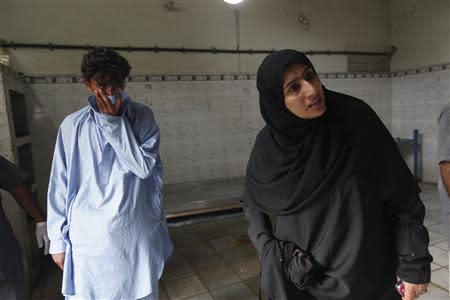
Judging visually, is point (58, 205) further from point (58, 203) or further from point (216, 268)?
point (216, 268)

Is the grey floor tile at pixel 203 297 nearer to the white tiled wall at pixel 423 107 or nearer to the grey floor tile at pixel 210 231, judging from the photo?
the grey floor tile at pixel 210 231

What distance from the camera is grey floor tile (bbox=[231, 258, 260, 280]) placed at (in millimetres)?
2257

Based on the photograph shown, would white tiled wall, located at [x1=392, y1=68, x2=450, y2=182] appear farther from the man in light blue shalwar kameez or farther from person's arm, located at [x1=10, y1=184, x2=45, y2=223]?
person's arm, located at [x1=10, y1=184, x2=45, y2=223]

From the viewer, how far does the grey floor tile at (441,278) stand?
195cm

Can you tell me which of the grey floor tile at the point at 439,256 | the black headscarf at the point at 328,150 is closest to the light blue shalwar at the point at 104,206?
the black headscarf at the point at 328,150

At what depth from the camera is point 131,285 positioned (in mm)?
1235

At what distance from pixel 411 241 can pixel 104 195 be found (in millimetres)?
1041

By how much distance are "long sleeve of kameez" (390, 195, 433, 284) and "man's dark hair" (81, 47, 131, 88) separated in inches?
41.5

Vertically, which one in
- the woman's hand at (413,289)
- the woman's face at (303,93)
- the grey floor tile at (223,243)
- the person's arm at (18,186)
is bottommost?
the grey floor tile at (223,243)

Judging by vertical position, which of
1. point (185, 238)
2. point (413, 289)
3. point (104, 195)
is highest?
point (104, 195)

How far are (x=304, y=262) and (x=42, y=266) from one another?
2.37 m

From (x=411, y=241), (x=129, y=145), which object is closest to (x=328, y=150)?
(x=411, y=241)

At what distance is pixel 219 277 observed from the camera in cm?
226

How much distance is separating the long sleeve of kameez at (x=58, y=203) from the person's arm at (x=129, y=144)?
9.1 inches
